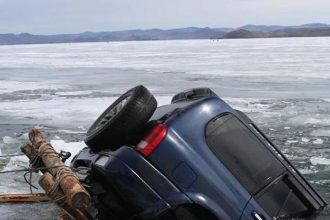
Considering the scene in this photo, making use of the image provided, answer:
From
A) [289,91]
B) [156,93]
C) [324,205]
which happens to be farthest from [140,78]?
[324,205]

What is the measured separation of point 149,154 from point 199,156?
32 cm

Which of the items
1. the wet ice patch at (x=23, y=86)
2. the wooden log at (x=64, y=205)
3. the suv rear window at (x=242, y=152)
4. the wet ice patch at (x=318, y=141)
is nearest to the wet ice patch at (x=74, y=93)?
the wet ice patch at (x=23, y=86)

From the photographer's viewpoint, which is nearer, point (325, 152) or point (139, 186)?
point (139, 186)

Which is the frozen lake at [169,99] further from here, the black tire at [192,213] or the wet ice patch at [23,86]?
the black tire at [192,213]

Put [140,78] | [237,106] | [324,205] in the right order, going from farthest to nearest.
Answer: [140,78]
[237,106]
[324,205]

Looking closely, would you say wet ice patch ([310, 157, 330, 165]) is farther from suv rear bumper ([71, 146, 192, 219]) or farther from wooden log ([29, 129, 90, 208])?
wooden log ([29, 129, 90, 208])

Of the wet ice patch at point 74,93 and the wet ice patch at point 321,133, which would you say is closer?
the wet ice patch at point 321,133

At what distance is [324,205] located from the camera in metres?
3.55

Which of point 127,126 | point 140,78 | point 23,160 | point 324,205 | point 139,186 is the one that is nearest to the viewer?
point 139,186

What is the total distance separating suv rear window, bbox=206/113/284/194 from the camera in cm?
315

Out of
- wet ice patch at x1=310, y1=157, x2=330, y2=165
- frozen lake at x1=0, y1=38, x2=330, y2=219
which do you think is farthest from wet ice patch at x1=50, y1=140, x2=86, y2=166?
wet ice patch at x1=310, y1=157, x2=330, y2=165

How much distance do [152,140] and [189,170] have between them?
11.9 inches

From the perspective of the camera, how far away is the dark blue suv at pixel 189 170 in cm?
298

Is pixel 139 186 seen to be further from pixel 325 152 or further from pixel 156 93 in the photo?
pixel 156 93
